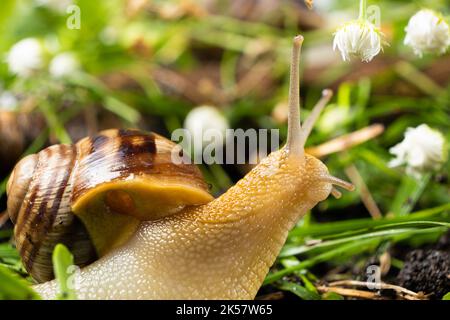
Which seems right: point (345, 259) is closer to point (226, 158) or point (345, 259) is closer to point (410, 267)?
point (410, 267)

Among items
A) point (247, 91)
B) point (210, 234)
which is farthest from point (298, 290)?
point (247, 91)

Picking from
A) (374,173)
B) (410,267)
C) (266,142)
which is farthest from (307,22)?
(410,267)

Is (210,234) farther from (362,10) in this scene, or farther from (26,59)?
(26,59)

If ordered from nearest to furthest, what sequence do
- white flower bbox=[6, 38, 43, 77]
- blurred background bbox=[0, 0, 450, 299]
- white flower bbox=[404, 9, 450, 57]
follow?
white flower bbox=[404, 9, 450, 57]
blurred background bbox=[0, 0, 450, 299]
white flower bbox=[6, 38, 43, 77]

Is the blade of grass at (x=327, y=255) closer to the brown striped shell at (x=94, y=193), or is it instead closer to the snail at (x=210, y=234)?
the snail at (x=210, y=234)

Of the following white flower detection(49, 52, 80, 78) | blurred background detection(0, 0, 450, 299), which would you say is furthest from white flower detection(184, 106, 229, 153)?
white flower detection(49, 52, 80, 78)

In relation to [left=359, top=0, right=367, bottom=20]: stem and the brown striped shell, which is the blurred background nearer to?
the brown striped shell
